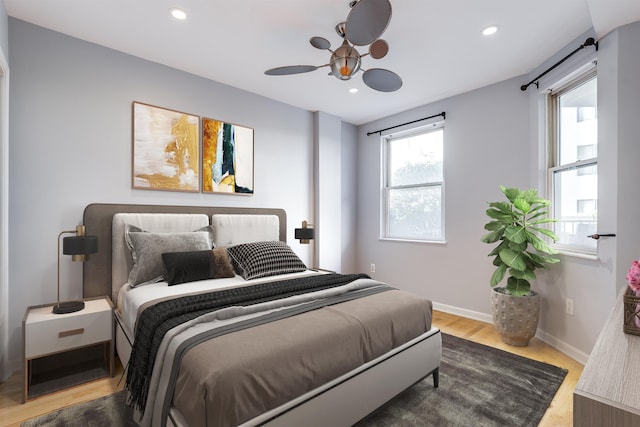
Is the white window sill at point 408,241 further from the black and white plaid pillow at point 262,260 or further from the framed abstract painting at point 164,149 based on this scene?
the framed abstract painting at point 164,149

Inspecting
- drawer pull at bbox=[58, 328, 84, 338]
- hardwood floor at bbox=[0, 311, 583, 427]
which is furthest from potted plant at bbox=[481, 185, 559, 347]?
drawer pull at bbox=[58, 328, 84, 338]

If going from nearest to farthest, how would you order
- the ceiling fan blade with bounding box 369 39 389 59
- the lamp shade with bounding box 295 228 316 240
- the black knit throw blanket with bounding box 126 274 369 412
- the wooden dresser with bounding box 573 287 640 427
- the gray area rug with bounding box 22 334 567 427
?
the wooden dresser with bounding box 573 287 640 427, the black knit throw blanket with bounding box 126 274 369 412, the gray area rug with bounding box 22 334 567 427, the ceiling fan blade with bounding box 369 39 389 59, the lamp shade with bounding box 295 228 316 240

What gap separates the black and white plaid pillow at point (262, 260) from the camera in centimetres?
277

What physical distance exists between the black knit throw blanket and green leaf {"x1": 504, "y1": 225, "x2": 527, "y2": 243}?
78.6 inches

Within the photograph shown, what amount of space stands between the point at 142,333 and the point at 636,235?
330 centimetres

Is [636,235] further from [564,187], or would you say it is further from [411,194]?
[411,194]

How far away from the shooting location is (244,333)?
1.45m

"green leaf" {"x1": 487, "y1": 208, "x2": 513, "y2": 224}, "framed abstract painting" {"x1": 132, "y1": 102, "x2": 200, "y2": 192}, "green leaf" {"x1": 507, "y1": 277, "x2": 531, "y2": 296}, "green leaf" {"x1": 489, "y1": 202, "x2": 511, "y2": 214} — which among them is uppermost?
"framed abstract painting" {"x1": 132, "y1": 102, "x2": 200, "y2": 192}

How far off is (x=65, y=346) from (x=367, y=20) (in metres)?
2.89

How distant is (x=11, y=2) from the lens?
2201 millimetres

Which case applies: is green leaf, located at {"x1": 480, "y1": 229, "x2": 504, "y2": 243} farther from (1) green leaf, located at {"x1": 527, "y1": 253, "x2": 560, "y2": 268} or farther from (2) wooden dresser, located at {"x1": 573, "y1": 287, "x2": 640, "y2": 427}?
(2) wooden dresser, located at {"x1": 573, "y1": 287, "x2": 640, "y2": 427}

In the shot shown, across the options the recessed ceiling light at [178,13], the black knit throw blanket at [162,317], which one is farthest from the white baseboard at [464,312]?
the recessed ceiling light at [178,13]

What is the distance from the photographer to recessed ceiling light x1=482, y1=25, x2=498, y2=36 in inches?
96.5

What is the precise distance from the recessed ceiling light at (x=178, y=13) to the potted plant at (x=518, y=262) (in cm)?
316
